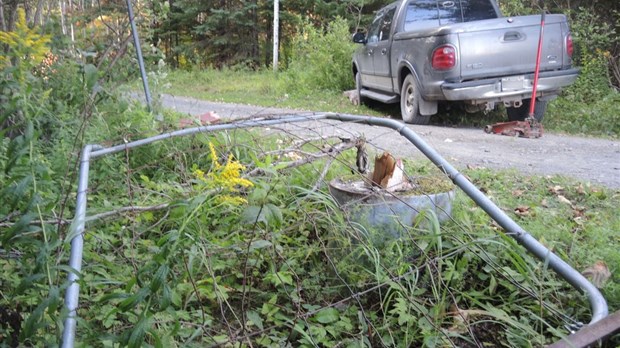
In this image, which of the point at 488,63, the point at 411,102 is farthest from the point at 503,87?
the point at 411,102

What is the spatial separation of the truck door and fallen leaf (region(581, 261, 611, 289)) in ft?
22.6

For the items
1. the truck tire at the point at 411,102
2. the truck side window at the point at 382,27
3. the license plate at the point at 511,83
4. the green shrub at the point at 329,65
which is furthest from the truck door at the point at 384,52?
the green shrub at the point at 329,65

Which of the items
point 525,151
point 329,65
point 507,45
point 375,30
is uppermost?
point 375,30

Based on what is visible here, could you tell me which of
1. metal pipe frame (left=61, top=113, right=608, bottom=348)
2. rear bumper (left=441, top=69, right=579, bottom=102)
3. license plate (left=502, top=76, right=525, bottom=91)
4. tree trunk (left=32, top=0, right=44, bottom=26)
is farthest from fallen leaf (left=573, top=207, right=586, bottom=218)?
tree trunk (left=32, top=0, right=44, bottom=26)

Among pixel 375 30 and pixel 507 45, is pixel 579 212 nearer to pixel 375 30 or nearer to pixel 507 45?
pixel 507 45

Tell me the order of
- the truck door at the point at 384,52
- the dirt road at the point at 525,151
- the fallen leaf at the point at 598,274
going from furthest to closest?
the truck door at the point at 384,52 < the dirt road at the point at 525,151 < the fallen leaf at the point at 598,274

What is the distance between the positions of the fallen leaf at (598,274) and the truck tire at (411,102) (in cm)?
564

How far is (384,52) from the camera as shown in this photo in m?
9.40

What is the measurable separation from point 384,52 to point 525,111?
2.48 m

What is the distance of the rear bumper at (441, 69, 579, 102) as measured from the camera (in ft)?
24.2

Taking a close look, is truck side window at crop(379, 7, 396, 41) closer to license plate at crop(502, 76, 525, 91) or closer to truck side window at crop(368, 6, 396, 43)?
truck side window at crop(368, 6, 396, 43)

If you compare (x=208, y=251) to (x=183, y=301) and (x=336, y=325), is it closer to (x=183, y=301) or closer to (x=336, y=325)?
(x=183, y=301)

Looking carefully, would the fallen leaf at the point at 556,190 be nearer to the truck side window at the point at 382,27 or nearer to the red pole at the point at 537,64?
the red pole at the point at 537,64

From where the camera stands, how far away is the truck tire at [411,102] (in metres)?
8.16
